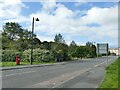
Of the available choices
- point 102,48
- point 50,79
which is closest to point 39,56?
point 102,48

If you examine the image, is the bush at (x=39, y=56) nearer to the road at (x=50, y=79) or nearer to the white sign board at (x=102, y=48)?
the white sign board at (x=102, y=48)

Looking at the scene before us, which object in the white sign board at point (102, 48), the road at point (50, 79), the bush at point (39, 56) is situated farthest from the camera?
the bush at point (39, 56)

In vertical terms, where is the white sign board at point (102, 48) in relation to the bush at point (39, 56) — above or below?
above

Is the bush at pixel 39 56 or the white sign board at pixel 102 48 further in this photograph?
the bush at pixel 39 56

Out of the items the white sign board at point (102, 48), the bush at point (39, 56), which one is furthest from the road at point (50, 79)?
the bush at point (39, 56)

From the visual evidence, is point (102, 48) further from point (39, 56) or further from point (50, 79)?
point (39, 56)

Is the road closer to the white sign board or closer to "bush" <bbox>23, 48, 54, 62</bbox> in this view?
the white sign board

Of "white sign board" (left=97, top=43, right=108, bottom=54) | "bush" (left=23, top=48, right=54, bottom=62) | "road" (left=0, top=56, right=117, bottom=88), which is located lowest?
"road" (left=0, top=56, right=117, bottom=88)

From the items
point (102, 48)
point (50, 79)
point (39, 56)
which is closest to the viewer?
point (50, 79)

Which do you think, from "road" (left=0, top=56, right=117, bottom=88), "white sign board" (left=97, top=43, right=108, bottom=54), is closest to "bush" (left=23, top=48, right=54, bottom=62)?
"white sign board" (left=97, top=43, right=108, bottom=54)

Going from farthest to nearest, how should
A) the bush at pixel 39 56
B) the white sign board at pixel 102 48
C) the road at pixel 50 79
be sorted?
the bush at pixel 39 56
the white sign board at pixel 102 48
the road at pixel 50 79

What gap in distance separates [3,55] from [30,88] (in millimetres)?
43723

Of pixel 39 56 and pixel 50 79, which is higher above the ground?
pixel 39 56

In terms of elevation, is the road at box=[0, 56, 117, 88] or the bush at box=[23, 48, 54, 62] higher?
the bush at box=[23, 48, 54, 62]
